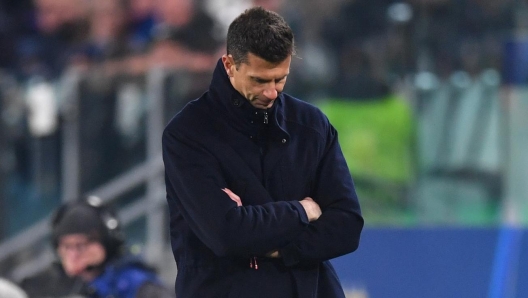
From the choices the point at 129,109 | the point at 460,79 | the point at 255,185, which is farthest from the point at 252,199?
the point at 129,109

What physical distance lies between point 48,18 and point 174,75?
5.31 feet

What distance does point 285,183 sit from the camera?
322 cm

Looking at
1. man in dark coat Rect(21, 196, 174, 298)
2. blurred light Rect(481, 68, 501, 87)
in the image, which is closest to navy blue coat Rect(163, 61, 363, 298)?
man in dark coat Rect(21, 196, 174, 298)

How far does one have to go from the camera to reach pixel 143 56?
7699 millimetres

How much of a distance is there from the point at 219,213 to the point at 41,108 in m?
5.15

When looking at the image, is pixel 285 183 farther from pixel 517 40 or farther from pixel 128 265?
pixel 517 40

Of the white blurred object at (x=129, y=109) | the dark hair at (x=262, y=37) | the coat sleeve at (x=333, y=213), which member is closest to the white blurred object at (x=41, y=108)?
the white blurred object at (x=129, y=109)

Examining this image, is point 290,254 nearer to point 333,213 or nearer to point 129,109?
point 333,213

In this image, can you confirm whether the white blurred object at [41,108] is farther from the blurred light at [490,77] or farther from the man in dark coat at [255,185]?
the man in dark coat at [255,185]

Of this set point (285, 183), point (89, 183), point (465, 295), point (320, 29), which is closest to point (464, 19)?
point (320, 29)

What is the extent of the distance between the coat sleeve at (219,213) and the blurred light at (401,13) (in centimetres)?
414

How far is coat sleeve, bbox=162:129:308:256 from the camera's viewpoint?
309 centimetres

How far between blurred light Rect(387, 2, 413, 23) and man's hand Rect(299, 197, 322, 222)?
4038 millimetres

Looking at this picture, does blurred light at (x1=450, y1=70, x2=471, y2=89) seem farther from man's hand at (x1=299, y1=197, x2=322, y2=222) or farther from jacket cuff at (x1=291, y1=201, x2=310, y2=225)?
jacket cuff at (x1=291, y1=201, x2=310, y2=225)
